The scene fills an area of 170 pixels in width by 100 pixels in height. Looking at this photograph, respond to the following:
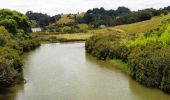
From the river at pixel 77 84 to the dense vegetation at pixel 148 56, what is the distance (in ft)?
3.48

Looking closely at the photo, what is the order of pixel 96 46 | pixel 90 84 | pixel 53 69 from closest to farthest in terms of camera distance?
pixel 90 84 → pixel 53 69 → pixel 96 46

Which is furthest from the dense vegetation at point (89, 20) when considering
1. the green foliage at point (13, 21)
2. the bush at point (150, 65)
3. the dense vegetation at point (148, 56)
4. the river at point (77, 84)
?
the bush at point (150, 65)

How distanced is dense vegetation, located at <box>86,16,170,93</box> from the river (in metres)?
1.06

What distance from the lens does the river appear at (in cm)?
3969

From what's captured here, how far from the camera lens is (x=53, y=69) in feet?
185

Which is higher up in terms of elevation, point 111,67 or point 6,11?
point 6,11

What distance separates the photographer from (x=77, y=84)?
45.3 meters

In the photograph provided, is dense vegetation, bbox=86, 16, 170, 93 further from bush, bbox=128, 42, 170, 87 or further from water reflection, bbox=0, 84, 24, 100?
water reflection, bbox=0, 84, 24, 100

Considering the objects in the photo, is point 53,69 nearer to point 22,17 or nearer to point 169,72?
point 169,72

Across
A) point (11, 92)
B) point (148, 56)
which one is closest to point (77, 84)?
point (11, 92)

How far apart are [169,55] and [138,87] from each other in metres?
5.18

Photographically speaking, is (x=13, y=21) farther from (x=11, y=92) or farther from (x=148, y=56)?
(x=148, y=56)

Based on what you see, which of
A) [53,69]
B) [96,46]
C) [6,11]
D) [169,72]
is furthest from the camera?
[6,11]

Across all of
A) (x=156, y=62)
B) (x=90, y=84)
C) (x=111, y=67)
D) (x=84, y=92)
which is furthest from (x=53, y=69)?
(x=156, y=62)
